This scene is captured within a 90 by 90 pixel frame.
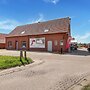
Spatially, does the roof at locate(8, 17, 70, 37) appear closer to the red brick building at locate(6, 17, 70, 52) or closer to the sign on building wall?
the red brick building at locate(6, 17, 70, 52)

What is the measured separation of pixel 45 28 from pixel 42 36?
2.16m

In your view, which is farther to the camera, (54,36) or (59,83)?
(54,36)

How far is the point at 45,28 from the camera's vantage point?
3519cm

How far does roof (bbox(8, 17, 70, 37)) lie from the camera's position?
105 feet

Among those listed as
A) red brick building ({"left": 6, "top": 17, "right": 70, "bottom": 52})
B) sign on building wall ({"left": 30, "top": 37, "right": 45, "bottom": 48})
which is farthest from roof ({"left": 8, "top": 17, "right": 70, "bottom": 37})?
sign on building wall ({"left": 30, "top": 37, "right": 45, "bottom": 48})

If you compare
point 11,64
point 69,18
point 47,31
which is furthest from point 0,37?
point 11,64

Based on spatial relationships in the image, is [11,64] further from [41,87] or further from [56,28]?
[56,28]

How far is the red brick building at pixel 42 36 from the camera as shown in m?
31.5

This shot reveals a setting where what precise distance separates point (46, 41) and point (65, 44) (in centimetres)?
459

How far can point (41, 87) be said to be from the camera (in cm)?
656

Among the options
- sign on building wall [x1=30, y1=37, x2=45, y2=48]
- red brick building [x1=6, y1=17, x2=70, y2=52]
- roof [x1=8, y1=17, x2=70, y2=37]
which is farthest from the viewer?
sign on building wall [x1=30, y1=37, x2=45, y2=48]

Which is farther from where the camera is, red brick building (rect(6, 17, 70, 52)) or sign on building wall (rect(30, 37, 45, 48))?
sign on building wall (rect(30, 37, 45, 48))

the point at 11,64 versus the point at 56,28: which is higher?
the point at 56,28

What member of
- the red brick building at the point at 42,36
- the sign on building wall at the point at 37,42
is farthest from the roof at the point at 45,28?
the sign on building wall at the point at 37,42
